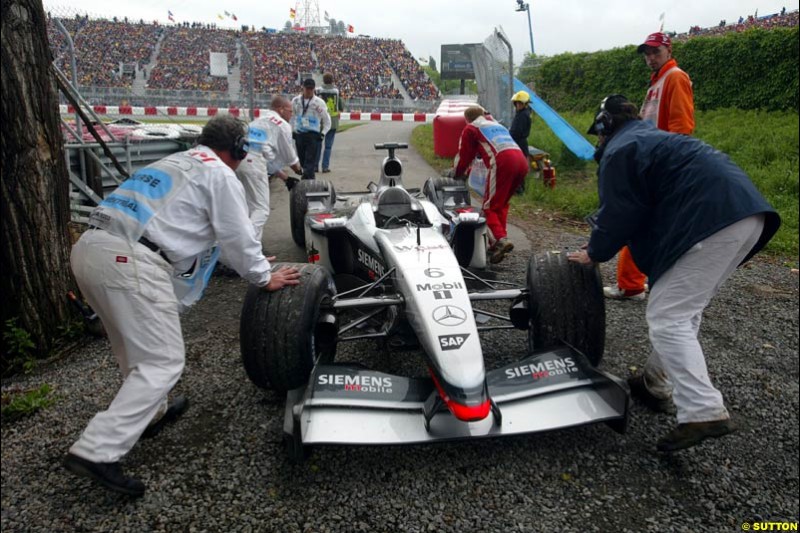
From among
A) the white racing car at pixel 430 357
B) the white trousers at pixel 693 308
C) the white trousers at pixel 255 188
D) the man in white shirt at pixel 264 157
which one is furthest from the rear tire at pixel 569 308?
the white trousers at pixel 255 188

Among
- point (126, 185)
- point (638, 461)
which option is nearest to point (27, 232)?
point (126, 185)

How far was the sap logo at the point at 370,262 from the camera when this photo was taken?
169 inches

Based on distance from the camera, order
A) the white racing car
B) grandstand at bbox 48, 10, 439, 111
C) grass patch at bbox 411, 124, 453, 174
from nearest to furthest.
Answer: the white racing car < grandstand at bbox 48, 10, 439, 111 < grass patch at bbox 411, 124, 453, 174

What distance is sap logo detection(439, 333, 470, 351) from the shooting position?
3004mm

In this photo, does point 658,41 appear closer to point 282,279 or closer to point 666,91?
point 666,91

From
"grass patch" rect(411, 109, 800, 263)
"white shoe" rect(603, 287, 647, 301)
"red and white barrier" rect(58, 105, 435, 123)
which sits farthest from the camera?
"red and white barrier" rect(58, 105, 435, 123)

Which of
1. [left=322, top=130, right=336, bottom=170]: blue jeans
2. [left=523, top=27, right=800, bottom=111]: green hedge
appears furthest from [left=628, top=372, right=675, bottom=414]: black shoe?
[left=523, top=27, right=800, bottom=111]: green hedge

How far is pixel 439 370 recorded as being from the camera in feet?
9.75

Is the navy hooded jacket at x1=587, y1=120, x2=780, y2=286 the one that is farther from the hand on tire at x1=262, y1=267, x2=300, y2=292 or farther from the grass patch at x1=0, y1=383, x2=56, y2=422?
the grass patch at x1=0, y1=383, x2=56, y2=422

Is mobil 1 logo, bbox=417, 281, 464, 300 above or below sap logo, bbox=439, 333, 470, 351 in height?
above

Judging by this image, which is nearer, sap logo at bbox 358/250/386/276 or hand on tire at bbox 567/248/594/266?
hand on tire at bbox 567/248/594/266

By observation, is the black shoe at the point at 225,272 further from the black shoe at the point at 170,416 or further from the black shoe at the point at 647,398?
the black shoe at the point at 647,398

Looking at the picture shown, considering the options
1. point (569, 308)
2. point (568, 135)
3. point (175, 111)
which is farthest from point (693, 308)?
point (175, 111)

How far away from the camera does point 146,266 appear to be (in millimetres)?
2859
